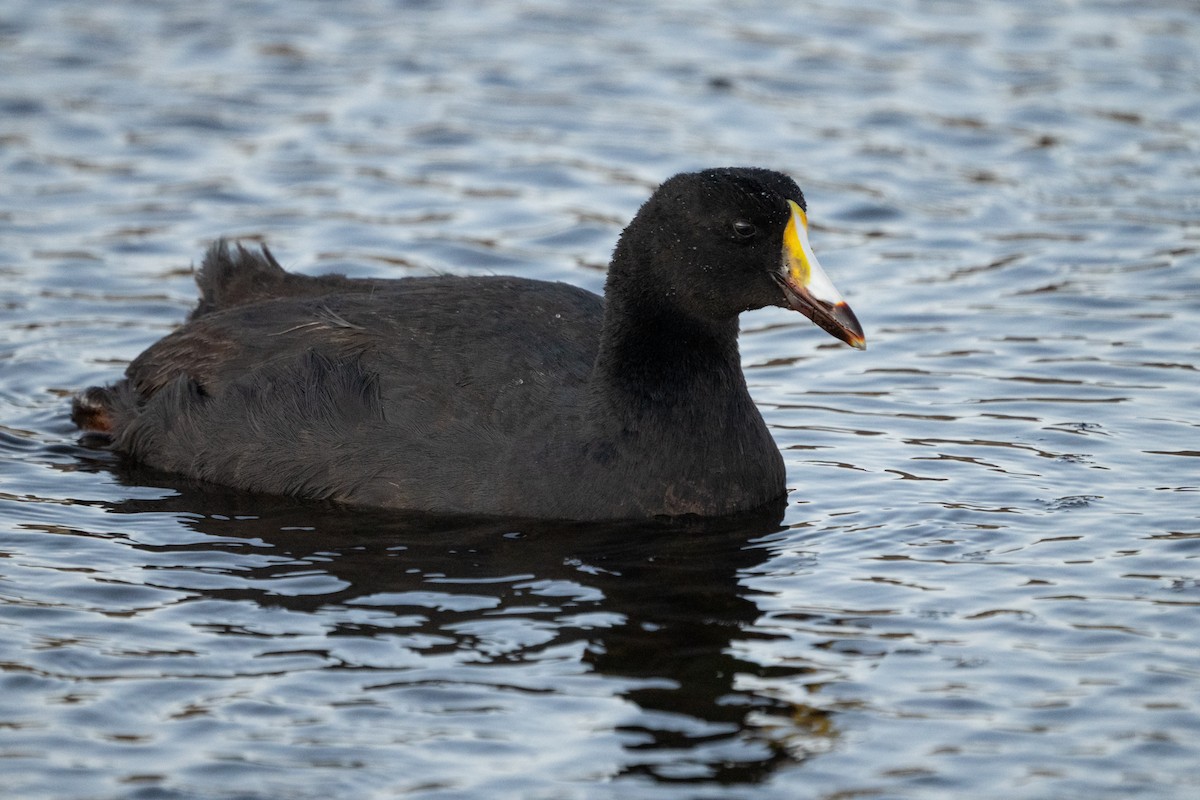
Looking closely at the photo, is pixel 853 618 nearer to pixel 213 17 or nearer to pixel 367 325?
pixel 367 325

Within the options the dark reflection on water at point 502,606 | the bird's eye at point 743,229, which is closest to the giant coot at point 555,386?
the bird's eye at point 743,229

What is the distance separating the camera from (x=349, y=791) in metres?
5.63

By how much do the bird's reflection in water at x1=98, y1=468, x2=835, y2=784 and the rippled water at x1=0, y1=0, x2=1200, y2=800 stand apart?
0.02 m

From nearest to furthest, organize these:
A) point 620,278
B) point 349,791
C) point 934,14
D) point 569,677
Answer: point 349,791 → point 569,677 → point 620,278 → point 934,14

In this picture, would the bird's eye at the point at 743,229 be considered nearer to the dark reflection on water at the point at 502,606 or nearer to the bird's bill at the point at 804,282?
the bird's bill at the point at 804,282

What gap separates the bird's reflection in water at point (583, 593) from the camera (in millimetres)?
6020

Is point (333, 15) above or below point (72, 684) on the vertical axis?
above

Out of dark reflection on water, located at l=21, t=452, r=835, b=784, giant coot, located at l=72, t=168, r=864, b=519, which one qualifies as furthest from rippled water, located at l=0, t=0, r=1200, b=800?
giant coot, located at l=72, t=168, r=864, b=519

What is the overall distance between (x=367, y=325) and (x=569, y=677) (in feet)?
8.34

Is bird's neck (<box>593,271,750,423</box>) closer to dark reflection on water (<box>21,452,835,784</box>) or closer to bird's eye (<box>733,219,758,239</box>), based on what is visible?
bird's eye (<box>733,219,758,239</box>)

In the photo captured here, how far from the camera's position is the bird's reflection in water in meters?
6.02

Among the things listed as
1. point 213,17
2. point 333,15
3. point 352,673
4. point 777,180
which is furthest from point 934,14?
point 352,673

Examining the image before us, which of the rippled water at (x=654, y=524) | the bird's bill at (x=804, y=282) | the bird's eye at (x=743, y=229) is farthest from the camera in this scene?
the bird's eye at (x=743, y=229)

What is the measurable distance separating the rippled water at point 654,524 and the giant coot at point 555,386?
0.20 meters
